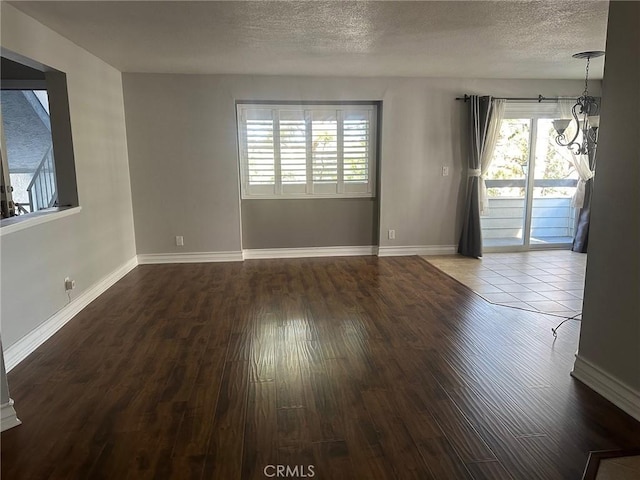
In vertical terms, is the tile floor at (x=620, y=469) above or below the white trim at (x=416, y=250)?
below

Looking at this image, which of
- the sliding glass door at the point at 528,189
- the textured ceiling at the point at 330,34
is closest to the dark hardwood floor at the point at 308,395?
the textured ceiling at the point at 330,34

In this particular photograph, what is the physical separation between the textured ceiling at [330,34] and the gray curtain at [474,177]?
24.7 inches

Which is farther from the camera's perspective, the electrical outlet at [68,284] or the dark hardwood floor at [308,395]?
the electrical outlet at [68,284]

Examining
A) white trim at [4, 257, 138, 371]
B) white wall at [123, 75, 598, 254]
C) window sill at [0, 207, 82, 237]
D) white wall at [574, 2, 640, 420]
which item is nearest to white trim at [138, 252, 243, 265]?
white wall at [123, 75, 598, 254]

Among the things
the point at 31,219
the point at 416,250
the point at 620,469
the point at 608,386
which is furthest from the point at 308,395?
the point at 416,250

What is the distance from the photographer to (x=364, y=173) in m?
5.89

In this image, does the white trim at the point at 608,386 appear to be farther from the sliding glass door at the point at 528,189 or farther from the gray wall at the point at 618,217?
the sliding glass door at the point at 528,189

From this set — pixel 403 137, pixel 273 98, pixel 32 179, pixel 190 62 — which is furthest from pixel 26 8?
pixel 403 137

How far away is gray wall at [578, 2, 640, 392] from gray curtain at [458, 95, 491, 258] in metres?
3.34

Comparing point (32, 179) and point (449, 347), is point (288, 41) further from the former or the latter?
point (32, 179)

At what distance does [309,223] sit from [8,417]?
13.7ft

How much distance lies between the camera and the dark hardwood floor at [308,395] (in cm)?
192

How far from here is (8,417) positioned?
2.16 m

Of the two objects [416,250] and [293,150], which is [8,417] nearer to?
[293,150]
